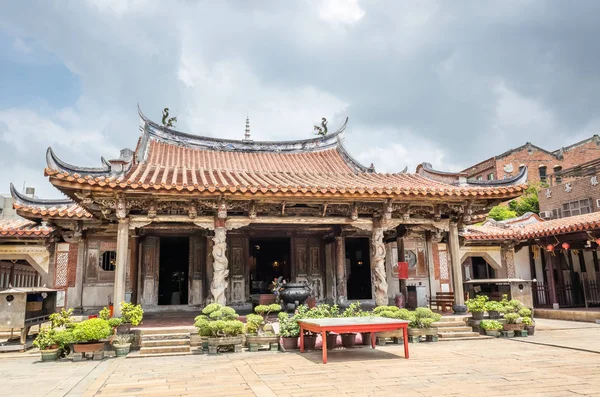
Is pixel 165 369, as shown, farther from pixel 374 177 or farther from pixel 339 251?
pixel 374 177

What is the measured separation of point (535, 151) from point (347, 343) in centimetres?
3238

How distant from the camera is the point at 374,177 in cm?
1219

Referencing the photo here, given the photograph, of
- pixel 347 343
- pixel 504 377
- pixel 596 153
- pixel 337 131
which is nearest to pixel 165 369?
pixel 347 343

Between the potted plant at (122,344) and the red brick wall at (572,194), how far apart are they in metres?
22.0

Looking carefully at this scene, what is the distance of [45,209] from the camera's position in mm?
10906

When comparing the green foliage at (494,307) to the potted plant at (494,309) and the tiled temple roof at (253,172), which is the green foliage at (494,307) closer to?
the potted plant at (494,309)

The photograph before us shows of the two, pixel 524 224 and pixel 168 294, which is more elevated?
pixel 524 224

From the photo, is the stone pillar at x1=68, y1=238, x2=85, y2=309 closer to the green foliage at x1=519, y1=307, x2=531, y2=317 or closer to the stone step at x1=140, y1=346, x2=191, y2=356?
the stone step at x1=140, y1=346, x2=191, y2=356

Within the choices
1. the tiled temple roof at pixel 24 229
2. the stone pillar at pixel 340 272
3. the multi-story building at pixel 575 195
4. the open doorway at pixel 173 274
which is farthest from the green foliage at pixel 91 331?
the multi-story building at pixel 575 195

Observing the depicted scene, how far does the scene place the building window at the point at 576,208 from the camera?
22391 mm

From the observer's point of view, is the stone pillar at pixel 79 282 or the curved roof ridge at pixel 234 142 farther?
the curved roof ridge at pixel 234 142

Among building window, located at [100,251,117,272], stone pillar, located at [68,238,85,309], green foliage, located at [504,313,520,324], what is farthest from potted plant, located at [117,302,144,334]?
green foliage, located at [504,313,520,324]

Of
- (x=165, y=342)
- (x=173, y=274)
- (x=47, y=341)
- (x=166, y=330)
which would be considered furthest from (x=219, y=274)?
(x=173, y=274)

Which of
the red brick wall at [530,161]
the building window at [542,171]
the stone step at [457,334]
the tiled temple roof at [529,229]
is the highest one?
the red brick wall at [530,161]
